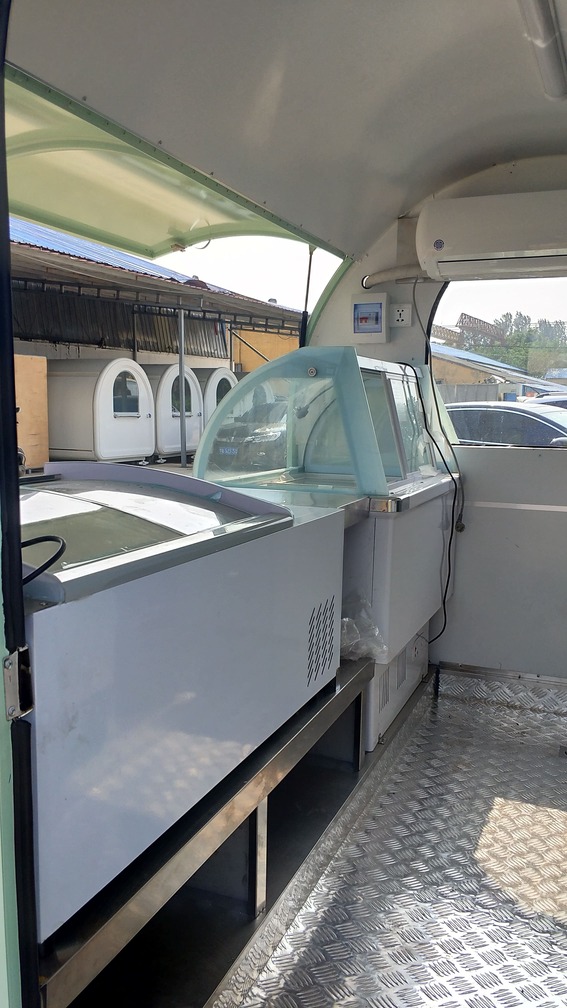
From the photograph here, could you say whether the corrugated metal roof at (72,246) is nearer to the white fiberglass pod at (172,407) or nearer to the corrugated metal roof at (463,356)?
the corrugated metal roof at (463,356)

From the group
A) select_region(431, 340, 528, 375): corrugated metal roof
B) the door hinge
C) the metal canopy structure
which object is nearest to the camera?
the door hinge

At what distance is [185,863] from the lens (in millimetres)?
1395

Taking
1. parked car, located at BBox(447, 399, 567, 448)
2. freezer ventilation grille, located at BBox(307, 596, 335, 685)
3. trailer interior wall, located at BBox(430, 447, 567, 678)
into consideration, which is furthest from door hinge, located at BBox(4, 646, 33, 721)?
parked car, located at BBox(447, 399, 567, 448)

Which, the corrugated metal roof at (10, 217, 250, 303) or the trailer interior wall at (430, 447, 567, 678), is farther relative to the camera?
the trailer interior wall at (430, 447, 567, 678)

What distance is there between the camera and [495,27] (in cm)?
238

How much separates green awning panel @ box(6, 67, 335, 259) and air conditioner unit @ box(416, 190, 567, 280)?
559mm

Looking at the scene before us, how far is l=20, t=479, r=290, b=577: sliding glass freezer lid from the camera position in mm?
1259

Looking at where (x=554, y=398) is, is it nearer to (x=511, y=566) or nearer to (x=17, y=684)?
(x=511, y=566)

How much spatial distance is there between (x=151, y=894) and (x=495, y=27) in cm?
262

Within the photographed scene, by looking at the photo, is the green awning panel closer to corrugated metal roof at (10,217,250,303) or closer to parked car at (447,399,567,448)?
corrugated metal roof at (10,217,250,303)

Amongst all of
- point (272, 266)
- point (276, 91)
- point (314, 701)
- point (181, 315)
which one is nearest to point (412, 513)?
point (314, 701)

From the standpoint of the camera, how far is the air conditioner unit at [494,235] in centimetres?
326

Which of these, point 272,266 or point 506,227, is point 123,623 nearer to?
point 506,227

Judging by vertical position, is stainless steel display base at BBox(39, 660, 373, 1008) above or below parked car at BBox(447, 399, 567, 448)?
below
